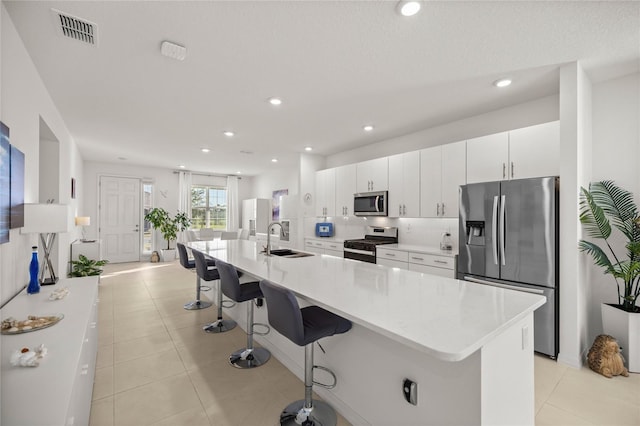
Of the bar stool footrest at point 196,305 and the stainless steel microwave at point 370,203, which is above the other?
the stainless steel microwave at point 370,203

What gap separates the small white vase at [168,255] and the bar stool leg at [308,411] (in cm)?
729

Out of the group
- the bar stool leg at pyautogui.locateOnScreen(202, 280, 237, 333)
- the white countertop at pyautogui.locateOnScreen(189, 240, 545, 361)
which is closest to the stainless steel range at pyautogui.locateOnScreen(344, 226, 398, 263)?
the white countertop at pyautogui.locateOnScreen(189, 240, 545, 361)

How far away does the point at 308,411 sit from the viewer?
1874mm

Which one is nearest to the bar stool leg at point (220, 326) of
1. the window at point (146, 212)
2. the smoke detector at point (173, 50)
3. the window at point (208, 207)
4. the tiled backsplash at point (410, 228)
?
the smoke detector at point (173, 50)

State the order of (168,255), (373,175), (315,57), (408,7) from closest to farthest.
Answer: (408,7) → (315,57) → (373,175) → (168,255)

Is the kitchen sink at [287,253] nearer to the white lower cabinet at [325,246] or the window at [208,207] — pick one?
the white lower cabinet at [325,246]

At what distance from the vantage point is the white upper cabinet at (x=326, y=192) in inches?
226

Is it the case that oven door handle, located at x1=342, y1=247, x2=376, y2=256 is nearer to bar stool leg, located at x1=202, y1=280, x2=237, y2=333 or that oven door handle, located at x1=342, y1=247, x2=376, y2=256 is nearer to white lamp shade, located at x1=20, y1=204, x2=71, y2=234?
bar stool leg, located at x1=202, y1=280, x2=237, y2=333

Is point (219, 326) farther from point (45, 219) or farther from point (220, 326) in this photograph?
point (45, 219)

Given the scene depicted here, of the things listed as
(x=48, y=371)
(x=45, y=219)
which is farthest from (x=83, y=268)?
(x=48, y=371)

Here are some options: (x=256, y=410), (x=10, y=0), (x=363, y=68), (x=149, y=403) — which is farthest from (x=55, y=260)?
(x=363, y=68)

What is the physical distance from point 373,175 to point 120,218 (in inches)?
278

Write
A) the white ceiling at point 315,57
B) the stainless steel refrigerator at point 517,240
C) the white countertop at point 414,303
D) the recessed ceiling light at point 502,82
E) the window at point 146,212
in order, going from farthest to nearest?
1. the window at point 146,212
2. the recessed ceiling light at point 502,82
3. the stainless steel refrigerator at point 517,240
4. the white ceiling at point 315,57
5. the white countertop at point 414,303

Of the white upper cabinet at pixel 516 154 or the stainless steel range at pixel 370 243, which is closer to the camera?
the white upper cabinet at pixel 516 154
